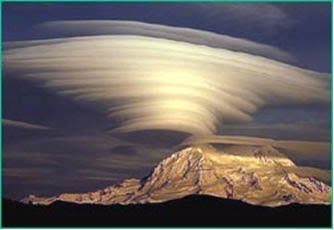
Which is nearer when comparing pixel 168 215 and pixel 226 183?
pixel 168 215

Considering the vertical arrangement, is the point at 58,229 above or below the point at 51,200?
below

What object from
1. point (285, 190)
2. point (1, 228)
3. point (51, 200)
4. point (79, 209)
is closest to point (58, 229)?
point (1, 228)

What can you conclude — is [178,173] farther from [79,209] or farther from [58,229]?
[58,229]
